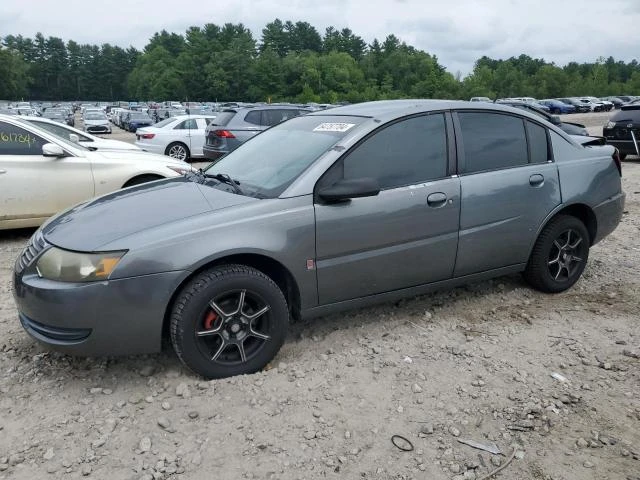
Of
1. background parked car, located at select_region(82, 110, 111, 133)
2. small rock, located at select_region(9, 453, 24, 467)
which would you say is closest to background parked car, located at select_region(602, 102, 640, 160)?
small rock, located at select_region(9, 453, 24, 467)

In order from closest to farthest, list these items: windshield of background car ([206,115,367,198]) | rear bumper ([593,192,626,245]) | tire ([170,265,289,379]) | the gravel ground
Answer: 1. the gravel ground
2. tire ([170,265,289,379])
3. windshield of background car ([206,115,367,198])
4. rear bumper ([593,192,626,245])

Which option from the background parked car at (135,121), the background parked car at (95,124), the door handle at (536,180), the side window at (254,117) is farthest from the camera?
the background parked car at (135,121)

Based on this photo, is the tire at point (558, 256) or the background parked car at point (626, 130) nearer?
the tire at point (558, 256)

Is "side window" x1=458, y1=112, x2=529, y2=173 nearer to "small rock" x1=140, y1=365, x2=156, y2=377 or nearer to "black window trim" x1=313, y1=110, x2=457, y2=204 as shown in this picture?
"black window trim" x1=313, y1=110, x2=457, y2=204

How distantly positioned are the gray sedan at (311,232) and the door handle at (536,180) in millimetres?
13

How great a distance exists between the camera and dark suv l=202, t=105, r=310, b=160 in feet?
42.4

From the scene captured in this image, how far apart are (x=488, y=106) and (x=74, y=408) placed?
11.6 ft

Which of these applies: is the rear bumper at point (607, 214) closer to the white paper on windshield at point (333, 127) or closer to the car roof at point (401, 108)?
the car roof at point (401, 108)

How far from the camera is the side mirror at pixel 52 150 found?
6.35 metres

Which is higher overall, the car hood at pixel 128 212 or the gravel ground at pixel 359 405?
the car hood at pixel 128 212

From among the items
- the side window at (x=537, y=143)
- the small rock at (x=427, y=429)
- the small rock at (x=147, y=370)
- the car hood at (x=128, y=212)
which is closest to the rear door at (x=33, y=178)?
the car hood at (x=128, y=212)

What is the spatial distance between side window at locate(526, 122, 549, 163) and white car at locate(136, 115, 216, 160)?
11.9m

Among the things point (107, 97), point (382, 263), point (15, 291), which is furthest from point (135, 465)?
point (107, 97)

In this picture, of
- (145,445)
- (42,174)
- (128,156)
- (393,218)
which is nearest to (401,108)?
(393,218)
